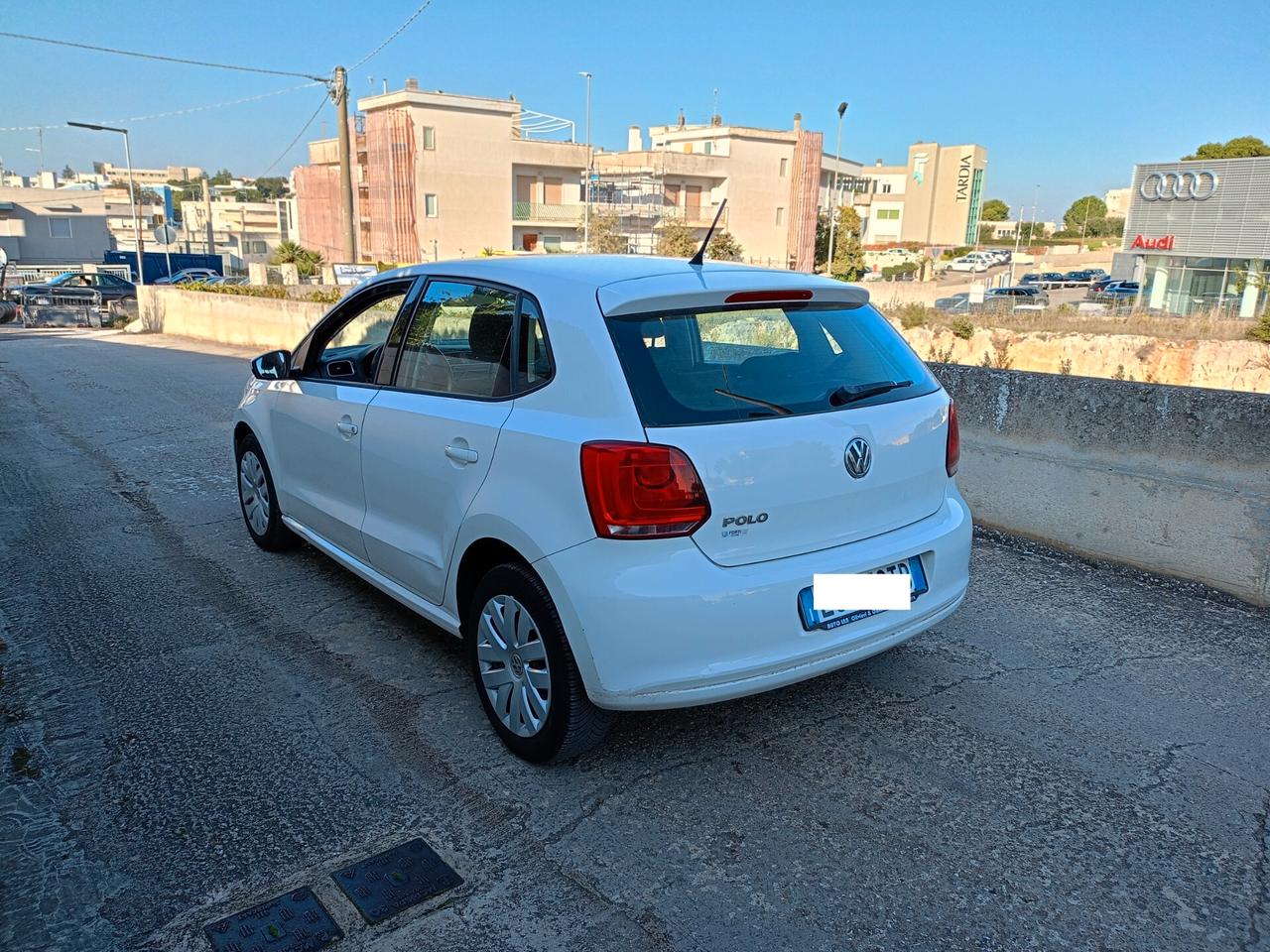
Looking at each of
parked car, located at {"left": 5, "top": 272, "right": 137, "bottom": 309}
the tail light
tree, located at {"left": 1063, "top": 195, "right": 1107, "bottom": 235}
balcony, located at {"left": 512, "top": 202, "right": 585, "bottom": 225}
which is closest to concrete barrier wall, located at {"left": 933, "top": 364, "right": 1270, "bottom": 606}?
the tail light

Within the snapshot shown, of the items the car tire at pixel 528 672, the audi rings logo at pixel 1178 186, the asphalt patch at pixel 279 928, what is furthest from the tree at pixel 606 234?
the asphalt patch at pixel 279 928

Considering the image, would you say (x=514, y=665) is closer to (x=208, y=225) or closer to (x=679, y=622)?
(x=679, y=622)

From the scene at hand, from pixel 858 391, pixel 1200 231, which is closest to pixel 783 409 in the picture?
pixel 858 391

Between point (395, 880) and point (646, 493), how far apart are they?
4.36 feet

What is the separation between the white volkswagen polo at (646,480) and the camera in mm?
2814

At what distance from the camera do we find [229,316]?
65.3 feet

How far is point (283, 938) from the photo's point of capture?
2436 mm

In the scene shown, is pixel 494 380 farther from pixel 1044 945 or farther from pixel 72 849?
pixel 1044 945

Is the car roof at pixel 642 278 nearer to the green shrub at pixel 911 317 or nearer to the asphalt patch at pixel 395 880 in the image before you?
the asphalt patch at pixel 395 880

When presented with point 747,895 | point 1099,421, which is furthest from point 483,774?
point 1099,421

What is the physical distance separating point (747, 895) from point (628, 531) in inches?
42.5

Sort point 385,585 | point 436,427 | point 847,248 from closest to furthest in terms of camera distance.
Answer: point 436,427, point 385,585, point 847,248

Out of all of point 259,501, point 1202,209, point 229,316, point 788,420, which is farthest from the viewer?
point 1202,209

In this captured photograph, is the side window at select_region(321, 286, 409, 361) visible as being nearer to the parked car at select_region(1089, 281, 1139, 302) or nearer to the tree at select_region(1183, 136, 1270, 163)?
the parked car at select_region(1089, 281, 1139, 302)
